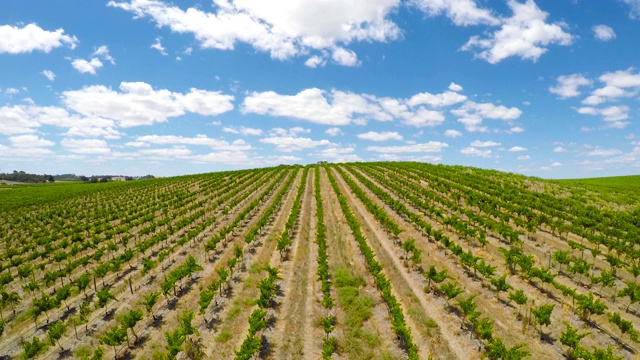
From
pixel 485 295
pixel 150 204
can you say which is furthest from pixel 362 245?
pixel 150 204

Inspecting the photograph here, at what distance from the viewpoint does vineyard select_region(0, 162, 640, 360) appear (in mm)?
14750

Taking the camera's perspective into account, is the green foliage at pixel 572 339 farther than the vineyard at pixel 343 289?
No

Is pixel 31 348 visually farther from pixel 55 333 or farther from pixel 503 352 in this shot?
pixel 503 352

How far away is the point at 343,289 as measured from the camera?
64.5 feet

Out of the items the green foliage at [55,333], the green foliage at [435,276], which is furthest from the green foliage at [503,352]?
the green foliage at [55,333]

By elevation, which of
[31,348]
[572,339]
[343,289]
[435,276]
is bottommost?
[31,348]

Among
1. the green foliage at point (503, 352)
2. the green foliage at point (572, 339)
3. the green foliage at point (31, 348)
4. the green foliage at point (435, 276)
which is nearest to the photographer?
the green foliage at point (503, 352)

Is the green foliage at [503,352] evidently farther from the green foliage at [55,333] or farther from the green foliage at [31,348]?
the green foliage at [31,348]

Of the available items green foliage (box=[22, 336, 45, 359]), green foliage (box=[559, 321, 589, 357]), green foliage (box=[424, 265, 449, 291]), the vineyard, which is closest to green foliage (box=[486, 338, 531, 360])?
the vineyard

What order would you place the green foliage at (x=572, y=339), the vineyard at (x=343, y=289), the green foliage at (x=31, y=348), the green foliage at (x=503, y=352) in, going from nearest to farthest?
the green foliage at (x=503, y=352), the green foliage at (x=572, y=339), the green foliage at (x=31, y=348), the vineyard at (x=343, y=289)

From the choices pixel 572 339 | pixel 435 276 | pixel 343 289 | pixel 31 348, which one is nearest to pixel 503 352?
pixel 572 339

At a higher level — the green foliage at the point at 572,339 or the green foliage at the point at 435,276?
the green foliage at the point at 435,276

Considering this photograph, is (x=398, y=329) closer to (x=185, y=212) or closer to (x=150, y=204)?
(x=185, y=212)

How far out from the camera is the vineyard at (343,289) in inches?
581
